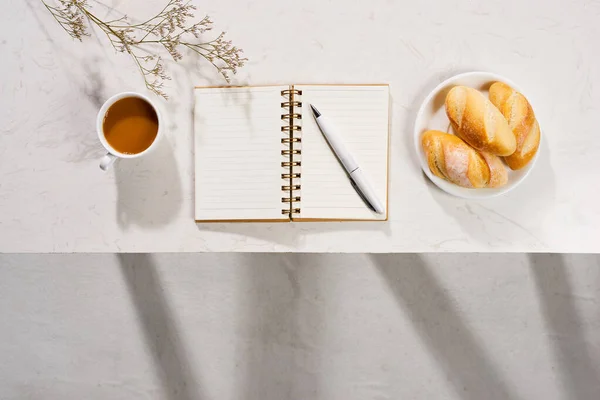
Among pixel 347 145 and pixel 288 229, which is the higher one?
pixel 347 145

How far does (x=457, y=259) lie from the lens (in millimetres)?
818

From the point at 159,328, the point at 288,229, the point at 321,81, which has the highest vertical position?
the point at 321,81

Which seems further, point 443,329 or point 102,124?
point 443,329

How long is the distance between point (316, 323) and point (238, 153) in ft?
1.05

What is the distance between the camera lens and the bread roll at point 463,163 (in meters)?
0.64

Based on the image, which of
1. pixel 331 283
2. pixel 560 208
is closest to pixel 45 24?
pixel 331 283

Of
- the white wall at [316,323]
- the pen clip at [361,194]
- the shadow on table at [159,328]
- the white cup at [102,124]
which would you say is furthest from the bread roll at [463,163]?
the shadow on table at [159,328]

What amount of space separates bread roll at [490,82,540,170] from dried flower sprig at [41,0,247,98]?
36 centimetres

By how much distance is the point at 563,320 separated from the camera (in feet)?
2.70

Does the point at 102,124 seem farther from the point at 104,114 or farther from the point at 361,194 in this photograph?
the point at 361,194

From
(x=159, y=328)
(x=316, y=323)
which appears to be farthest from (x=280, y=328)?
(x=159, y=328)

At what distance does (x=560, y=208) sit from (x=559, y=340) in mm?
253

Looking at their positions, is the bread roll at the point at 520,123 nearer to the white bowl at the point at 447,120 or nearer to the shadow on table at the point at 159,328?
the white bowl at the point at 447,120

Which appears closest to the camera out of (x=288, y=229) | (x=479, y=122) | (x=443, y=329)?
(x=479, y=122)
